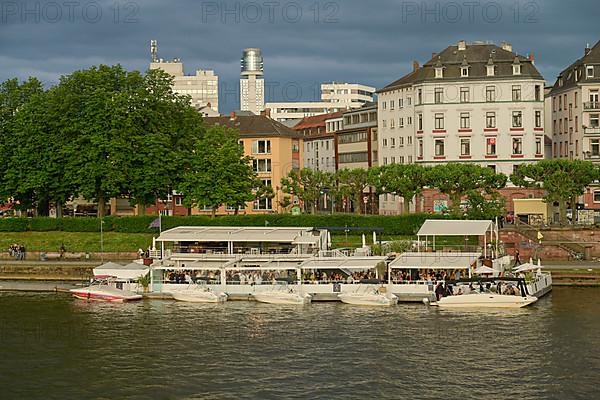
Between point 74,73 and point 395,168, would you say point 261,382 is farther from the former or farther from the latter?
point 74,73

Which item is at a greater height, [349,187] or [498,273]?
[349,187]

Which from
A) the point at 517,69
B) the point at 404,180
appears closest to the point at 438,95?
the point at 517,69

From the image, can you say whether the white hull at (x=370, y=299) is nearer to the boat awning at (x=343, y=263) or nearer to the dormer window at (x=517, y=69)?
the boat awning at (x=343, y=263)

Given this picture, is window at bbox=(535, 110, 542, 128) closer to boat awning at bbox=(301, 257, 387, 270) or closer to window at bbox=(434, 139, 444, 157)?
window at bbox=(434, 139, 444, 157)

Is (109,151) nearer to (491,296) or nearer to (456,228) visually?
(456,228)

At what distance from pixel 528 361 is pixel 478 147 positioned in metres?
62.9

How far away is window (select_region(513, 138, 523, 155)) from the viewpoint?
352 ft

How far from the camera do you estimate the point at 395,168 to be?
3659 inches

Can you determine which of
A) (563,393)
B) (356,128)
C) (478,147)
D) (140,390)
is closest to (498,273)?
(563,393)

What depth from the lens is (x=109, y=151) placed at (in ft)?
304

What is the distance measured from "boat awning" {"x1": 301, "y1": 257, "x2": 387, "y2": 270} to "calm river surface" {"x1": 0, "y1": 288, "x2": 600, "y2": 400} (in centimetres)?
340

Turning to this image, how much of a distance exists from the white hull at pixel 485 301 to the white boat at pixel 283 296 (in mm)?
9131

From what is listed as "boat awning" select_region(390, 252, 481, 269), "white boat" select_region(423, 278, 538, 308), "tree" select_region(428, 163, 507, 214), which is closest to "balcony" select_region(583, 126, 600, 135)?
"tree" select_region(428, 163, 507, 214)

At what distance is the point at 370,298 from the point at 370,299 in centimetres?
7
